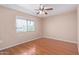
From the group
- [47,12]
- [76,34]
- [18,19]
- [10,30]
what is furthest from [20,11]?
[76,34]

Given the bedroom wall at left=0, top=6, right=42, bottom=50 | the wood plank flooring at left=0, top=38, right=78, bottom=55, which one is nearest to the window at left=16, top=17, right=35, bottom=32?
the bedroom wall at left=0, top=6, right=42, bottom=50

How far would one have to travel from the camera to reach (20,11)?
93cm

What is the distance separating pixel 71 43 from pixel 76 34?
0.51 feet

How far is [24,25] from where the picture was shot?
3.09ft

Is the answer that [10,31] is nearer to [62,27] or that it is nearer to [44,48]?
[44,48]

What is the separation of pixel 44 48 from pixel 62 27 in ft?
1.52

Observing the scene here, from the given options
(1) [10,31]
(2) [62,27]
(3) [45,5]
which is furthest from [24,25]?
(2) [62,27]

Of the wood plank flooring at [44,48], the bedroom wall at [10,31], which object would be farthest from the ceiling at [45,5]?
the wood plank flooring at [44,48]

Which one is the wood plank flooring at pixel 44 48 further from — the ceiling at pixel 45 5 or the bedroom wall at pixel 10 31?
the ceiling at pixel 45 5

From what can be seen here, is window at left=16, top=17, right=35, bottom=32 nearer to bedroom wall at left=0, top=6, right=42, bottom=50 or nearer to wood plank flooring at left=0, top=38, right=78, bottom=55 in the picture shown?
bedroom wall at left=0, top=6, right=42, bottom=50

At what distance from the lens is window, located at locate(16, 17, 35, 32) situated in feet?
3.01

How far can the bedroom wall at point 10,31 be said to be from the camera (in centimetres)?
88

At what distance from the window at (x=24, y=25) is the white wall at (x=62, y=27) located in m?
0.24
